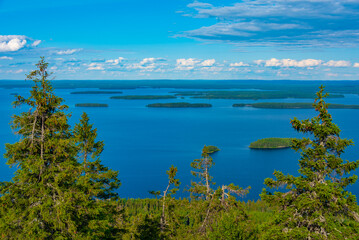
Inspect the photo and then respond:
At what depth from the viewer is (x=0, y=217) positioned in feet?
42.3

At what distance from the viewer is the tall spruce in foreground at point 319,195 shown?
11.9m

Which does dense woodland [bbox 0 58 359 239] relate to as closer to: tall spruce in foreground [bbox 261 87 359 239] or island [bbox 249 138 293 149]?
tall spruce in foreground [bbox 261 87 359 239]

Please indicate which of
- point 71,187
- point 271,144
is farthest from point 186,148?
point 71,187

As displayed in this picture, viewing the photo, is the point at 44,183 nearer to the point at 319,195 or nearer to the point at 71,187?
the point at 71,187

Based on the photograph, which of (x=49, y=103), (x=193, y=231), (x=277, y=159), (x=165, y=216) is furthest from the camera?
(x=277, y=159)

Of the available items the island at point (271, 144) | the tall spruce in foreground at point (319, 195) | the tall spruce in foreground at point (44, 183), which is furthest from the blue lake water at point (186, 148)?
the tall spruce in foreground at point (319, 195)

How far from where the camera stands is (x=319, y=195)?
1202 centimetres

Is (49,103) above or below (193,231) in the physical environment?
above

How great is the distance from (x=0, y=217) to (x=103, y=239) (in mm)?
4836

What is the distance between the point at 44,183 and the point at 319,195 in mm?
9735

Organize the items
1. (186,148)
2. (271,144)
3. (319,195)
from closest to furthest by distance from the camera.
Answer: (319,195) < (186,148) < (271,144)

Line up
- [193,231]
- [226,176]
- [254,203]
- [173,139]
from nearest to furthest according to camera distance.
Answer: [193,231]
[254,203]
[226,176]
[173,139]

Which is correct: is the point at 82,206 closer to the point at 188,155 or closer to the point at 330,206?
the point at 330,206

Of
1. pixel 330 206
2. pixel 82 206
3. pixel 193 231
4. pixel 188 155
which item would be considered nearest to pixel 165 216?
pixel 193 231
